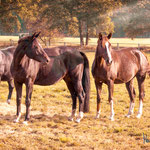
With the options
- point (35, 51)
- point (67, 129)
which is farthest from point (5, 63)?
point (67, 129)

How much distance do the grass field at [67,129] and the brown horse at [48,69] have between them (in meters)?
0.41

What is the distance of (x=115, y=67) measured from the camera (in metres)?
7.21

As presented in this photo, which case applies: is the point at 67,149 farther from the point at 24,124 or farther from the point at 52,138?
the point at 24,124

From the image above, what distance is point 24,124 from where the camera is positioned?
6.70m

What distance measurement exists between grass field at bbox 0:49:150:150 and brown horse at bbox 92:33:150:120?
1.72 ft

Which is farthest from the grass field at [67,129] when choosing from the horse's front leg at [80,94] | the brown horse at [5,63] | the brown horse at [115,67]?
the brown horse at [5,63]

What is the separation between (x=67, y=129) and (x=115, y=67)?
2166 mm

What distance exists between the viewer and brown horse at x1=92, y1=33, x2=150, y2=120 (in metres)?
6.72

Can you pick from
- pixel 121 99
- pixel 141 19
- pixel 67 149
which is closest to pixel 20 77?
pixel 67 149

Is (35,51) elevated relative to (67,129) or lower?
elevated

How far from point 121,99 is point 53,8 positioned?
107 feet

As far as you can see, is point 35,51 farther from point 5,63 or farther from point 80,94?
point 5,63

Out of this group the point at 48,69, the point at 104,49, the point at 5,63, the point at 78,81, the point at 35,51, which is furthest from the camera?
the point at 5,63

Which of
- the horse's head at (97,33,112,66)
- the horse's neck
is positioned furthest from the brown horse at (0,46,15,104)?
the horse's head at (97,33,112,66)
